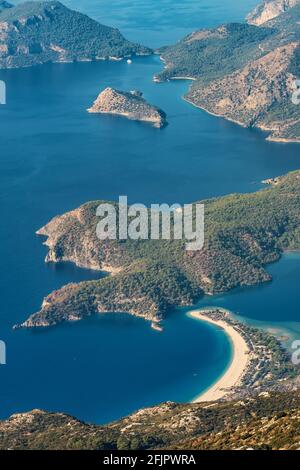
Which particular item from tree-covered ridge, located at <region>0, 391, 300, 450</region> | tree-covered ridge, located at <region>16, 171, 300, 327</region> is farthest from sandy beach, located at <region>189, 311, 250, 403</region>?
tree-covered ridge, located at <region>0, 391, 300, 450</region>

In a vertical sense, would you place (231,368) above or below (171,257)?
below

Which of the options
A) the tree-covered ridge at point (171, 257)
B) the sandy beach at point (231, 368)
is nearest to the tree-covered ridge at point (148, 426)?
the sandy beach at point (231, 368)

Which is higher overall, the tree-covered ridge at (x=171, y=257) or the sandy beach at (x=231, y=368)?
the tree-covered ridge at (x=171, y=257)

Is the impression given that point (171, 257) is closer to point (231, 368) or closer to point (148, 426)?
point (231, 368)

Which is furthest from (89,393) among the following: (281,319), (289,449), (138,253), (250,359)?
(289,449)

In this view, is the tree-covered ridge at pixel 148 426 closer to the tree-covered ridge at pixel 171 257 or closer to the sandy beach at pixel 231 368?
the sandy beach at pixel 231 368

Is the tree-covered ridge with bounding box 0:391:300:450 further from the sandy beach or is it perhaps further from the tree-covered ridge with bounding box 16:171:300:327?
the tree-covered ridge with bounding box 16:171:300:327

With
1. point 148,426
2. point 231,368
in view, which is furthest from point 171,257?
point 148,426
